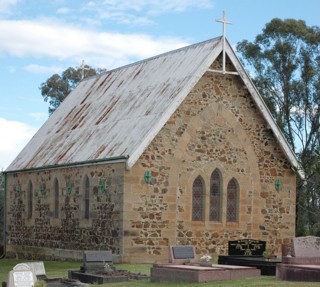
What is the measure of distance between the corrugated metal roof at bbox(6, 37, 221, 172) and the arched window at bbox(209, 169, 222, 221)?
3.50m

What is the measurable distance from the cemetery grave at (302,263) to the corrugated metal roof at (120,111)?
9.16 m

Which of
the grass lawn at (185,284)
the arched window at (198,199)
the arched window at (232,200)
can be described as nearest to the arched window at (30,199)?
the grass lawn at (185,284)

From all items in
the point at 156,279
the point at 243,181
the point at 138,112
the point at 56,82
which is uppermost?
the point at 56,82

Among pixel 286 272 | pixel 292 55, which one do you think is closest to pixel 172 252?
pixel 286 272

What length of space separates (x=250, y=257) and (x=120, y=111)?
9.08m

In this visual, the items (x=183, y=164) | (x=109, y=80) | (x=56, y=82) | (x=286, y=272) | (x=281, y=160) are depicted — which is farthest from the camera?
(x=56, y=82)

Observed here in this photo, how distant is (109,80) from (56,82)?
22.3m

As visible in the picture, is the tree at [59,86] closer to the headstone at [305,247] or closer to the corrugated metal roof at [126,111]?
the corrugated metal roof at [126,111]

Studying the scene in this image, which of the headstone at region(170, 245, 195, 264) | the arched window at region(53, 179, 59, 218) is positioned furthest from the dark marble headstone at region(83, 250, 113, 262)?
the arched window at region(53, 179, 59, 218)

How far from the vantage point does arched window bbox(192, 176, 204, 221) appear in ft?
107

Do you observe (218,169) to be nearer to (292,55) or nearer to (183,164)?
(183,164)

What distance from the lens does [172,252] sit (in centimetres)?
2458

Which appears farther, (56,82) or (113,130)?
(56,82)

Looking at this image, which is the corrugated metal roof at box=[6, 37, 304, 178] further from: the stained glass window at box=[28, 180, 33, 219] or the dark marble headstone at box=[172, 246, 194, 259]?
the dark marble headstone at box=[172, 246, 194, 259]
